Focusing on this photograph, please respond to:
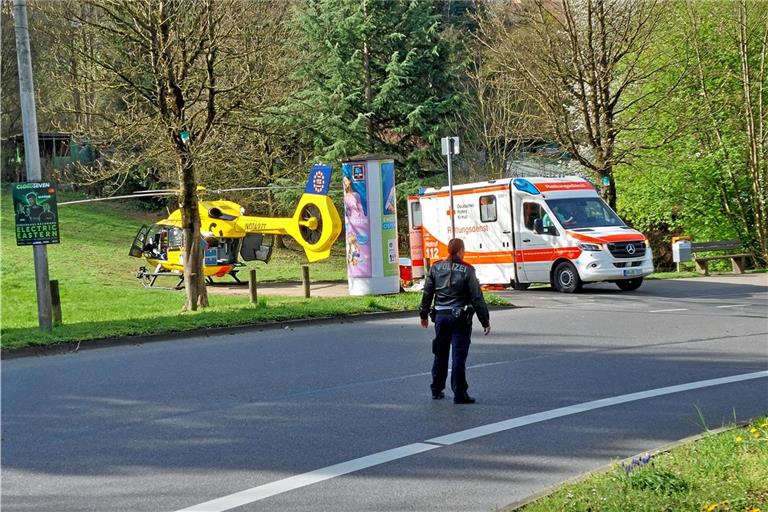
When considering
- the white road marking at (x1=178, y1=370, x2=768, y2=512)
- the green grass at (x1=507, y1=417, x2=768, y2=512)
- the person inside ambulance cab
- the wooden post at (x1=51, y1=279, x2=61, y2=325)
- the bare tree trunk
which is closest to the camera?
the green grass at (x1=507, y1=417, x2=768, y2=512)

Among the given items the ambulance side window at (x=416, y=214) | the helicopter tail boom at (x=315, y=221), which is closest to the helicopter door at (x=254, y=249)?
the helicopter tail boom at (x=315, y=221)

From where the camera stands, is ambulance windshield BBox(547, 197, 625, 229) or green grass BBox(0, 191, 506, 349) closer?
green grass BBox(0, 191, 506, 349)

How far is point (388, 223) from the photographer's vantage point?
23062 mm

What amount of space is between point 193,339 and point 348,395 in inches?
232

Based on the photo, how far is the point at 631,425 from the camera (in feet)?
29.9

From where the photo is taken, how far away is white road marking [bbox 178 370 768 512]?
6746 mm

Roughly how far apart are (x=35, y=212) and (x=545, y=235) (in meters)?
13.1

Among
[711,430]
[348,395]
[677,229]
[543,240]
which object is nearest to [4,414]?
[348,395]

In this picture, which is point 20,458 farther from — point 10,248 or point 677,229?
point 677,229

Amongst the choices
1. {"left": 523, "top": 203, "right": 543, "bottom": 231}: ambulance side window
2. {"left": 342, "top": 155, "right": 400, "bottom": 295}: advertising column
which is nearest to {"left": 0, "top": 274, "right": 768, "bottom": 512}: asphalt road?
{"left": 342, "top": 155, "right": 400, "bottom": 295}: advertising column

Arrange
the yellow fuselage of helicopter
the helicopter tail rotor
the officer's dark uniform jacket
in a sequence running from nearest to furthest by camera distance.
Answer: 1. the officer's dark uniform jacket
2. the helicopter tail rotor
3. the yellow fuselage of helicopter

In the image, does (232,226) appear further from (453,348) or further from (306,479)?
(306,479)

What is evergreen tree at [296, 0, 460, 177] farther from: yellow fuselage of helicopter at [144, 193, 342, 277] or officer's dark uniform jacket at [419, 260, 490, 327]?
officer's dark uniform jacket at [419, 260, 490, 327]

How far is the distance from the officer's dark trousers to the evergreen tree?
32.2 m
